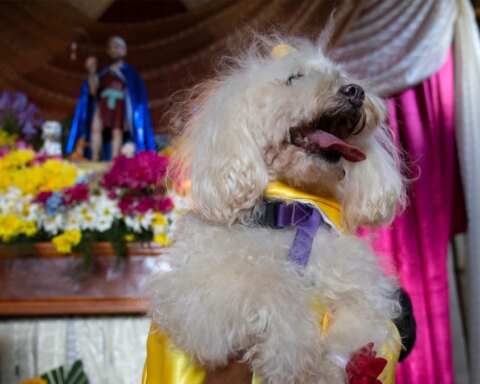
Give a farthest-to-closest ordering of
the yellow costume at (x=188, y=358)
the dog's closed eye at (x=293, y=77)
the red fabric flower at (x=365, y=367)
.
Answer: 1. the dog's closed eye at (x=293, y=77)
2. the yellow costume at (x=188, y=358)
3. the red fabric flower at (x=365, y=367)

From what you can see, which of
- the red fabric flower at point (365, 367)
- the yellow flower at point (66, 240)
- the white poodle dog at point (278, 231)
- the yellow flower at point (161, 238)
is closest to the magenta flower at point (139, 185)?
the yellow flower at point (161, 238)

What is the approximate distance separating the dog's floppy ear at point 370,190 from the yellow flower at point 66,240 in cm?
134

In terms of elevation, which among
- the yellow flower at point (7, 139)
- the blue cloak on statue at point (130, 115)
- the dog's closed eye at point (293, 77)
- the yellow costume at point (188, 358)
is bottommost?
the yellow costume at point (188, 358)

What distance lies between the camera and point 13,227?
2.17 metres

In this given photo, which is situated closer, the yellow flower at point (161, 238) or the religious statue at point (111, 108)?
the yellow flower at point (161, 238)

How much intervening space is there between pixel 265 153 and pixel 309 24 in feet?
5.76

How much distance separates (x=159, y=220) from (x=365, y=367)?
1.43 m

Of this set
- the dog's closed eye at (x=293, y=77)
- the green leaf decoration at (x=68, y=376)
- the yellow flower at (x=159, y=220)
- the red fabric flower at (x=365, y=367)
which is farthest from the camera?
the yellow flower at (x=159, y=220)

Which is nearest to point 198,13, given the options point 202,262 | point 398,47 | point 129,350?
point 398,47

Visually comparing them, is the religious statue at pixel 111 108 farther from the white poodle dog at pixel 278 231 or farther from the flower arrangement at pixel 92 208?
the white poodle dog at pixel 278 231

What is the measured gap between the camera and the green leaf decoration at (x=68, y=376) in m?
2.09

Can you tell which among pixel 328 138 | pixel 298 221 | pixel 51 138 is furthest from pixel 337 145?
pixel 51 138

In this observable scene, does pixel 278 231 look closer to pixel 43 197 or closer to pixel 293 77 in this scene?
pixel 293 77

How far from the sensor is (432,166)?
2.61m
